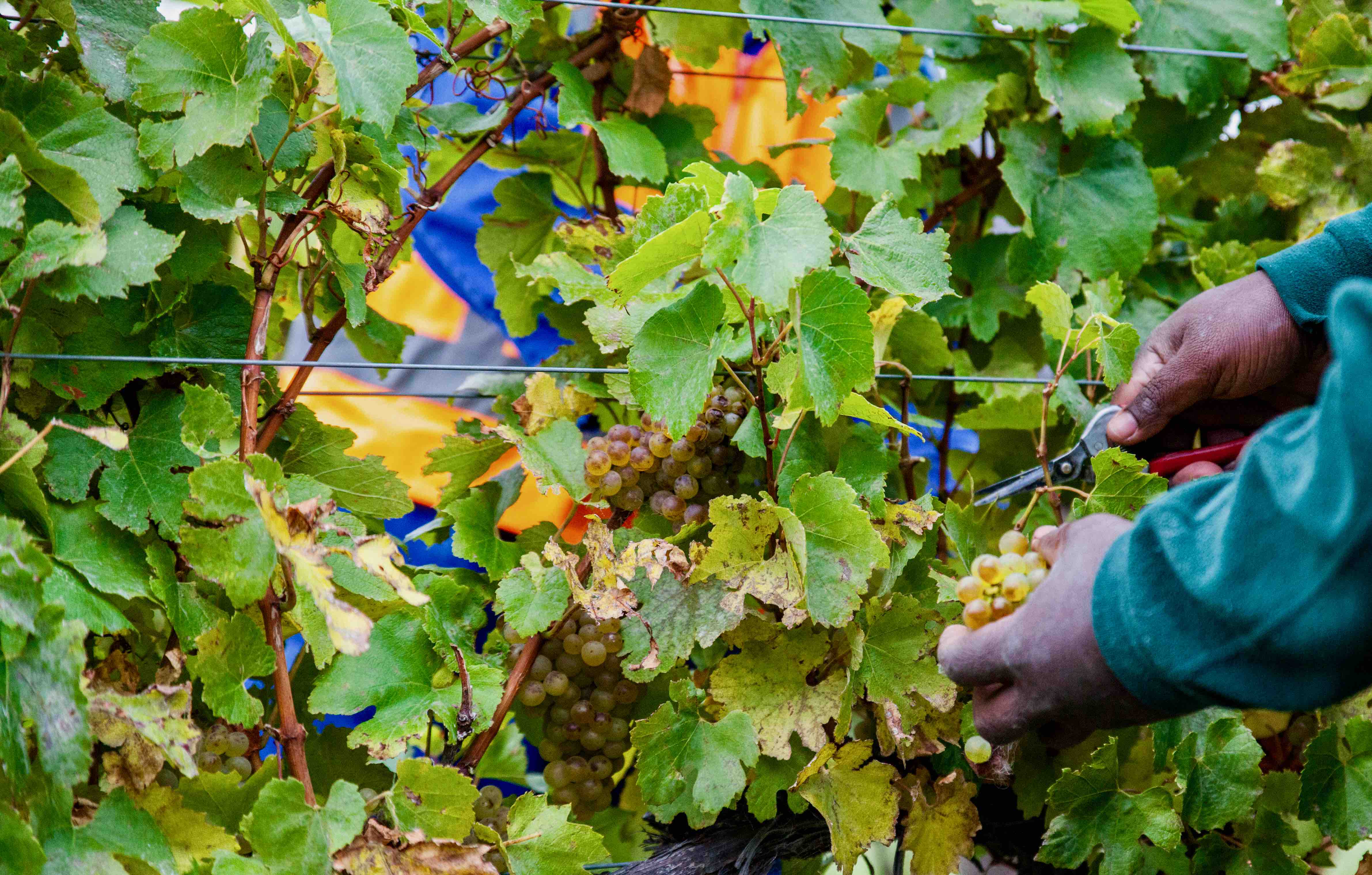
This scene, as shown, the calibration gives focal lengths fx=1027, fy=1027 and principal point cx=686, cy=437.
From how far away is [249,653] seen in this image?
78 cm

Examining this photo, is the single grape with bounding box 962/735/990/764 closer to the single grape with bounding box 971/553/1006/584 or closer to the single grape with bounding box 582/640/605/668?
the single grape with bounding box 971/553/1006/584

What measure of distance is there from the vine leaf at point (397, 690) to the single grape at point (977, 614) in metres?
0.39

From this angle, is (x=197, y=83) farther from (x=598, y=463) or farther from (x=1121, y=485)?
(x=1121, y=485)

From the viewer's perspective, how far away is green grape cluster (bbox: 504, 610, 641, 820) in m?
0.94

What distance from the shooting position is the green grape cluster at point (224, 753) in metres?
0.82

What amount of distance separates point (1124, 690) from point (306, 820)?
55 cm

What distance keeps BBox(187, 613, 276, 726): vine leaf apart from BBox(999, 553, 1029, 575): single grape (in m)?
0.55

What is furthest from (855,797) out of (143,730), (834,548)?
(143,730)

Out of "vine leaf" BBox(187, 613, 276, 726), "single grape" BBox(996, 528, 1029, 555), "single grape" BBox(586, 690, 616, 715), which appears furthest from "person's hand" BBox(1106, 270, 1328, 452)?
"vine leaf" BBox(187, 613, 276, 726)

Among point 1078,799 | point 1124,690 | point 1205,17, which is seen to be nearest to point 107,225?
point 1124,690

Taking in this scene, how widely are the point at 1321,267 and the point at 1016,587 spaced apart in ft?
1.67

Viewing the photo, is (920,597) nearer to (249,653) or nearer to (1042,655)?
(1042,655)

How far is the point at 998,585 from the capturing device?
2.48 feet

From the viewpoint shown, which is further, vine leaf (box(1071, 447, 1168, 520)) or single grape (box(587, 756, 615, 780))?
single grape (box(587, 756, 615, 780))
